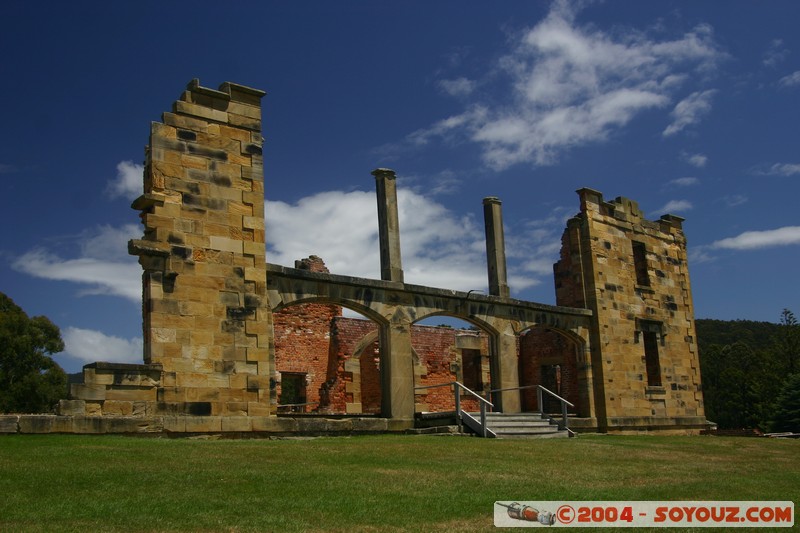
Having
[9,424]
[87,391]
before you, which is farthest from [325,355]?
→ [9,424]

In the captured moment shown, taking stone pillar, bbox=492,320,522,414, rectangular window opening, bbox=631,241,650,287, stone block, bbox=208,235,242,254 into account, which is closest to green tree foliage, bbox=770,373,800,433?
rectangular window opening, bbox=631,241,650,287

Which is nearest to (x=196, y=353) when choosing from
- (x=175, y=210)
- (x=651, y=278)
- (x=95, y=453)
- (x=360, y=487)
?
(x=175, y=210)

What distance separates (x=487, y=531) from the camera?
646 centimetres

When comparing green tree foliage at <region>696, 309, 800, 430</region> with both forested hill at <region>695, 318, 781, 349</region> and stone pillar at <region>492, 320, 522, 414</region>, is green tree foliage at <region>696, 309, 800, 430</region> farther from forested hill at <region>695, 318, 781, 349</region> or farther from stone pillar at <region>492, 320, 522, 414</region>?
stone pillar at <region>492, 320, 522, 414</region>

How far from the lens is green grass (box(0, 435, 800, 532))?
6.56 metres

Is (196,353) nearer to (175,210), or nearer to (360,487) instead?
(175,210)

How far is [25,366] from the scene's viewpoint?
38.0 metres

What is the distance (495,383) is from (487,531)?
12.9 metres

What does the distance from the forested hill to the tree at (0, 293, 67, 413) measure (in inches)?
1737

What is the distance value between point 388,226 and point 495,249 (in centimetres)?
328

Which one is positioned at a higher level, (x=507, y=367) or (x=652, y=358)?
(x=652, y=358)

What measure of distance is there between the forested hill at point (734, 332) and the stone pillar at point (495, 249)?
146 feet

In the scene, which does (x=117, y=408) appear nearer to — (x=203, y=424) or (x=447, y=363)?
(x=203, y=424)

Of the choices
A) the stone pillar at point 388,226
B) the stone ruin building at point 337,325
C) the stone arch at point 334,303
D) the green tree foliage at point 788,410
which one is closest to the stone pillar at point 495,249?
the stone ruin building at point 337,325
